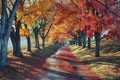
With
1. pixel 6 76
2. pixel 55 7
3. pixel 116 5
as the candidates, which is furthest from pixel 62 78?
pixel 55 7

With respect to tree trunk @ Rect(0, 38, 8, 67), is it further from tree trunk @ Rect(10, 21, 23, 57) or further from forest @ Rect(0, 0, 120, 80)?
tree trunk @ Rect(10, 21, 23, 57)

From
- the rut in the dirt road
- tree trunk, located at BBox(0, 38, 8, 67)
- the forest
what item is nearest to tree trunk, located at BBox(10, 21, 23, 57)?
the forest

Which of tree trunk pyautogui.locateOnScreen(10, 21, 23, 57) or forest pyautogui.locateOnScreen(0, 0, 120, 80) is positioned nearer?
forest pyautogui.locateOnScreen(0, 0, 120, 80)

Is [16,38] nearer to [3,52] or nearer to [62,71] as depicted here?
[62,71]

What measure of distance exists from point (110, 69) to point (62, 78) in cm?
540

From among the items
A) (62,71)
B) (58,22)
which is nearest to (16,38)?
(58,22)

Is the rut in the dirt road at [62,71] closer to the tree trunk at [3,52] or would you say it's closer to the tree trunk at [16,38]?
the tree trunk at [3,52]

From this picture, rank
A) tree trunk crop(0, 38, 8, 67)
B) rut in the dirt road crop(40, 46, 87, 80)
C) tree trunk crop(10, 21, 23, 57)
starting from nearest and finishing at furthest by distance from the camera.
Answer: rut in the dirt road crop(40, 46, 87, 80)
tree trunk crop(0, 38, 8, 67)
tree trunk crop(10, 21, 23, 57)

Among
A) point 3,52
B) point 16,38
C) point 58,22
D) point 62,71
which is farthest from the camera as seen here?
point 58,22

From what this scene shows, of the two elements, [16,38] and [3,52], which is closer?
[3,52]

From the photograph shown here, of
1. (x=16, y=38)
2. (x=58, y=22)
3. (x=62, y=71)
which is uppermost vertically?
(x=58, y=22)

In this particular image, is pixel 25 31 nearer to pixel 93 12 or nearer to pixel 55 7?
pixel 55 7

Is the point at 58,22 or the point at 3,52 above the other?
the point at 58,22

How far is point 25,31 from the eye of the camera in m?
41.6
